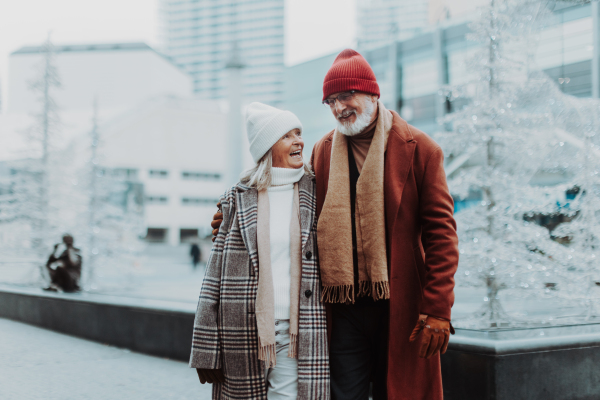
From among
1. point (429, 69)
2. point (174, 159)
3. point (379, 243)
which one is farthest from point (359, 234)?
point (174, 159)

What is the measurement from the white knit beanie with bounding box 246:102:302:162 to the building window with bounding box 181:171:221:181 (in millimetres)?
62433

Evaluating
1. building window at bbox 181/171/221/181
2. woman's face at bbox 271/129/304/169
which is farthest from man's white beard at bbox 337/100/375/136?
building window at bbox 181/171/221/181

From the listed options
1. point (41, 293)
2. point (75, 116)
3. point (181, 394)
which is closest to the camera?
point (181, 394)

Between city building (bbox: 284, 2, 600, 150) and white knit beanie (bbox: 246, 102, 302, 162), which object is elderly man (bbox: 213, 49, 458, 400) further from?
city building (bbox: 284, 2, 600, 150)

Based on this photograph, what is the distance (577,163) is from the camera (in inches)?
251

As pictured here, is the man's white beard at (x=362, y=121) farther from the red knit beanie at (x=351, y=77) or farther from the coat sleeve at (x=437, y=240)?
the coat sleeve at (x=437, y=240)

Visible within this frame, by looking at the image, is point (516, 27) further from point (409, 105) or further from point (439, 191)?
point (409, 105)

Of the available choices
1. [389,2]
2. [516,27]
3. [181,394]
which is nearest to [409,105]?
[516,27]

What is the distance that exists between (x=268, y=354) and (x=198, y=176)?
63.8m

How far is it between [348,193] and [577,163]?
4886mm

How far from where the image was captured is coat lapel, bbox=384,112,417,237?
248 centimetres

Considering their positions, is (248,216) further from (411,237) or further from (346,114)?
(411,237)

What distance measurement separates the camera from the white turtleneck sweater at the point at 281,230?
8.50 ft

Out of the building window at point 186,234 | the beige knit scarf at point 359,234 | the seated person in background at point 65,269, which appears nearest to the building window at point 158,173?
the building window at point 186,234
